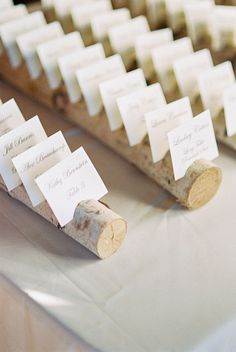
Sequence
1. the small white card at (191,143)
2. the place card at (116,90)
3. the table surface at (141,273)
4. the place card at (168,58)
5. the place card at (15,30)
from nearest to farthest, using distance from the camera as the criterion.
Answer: the table surface at (141,273), the small white card at (191,143), the place card at (116,90), the place card at (168,58), the place card at (15,30)

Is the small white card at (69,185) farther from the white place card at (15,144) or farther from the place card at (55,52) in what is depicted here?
the place card at (55,52)

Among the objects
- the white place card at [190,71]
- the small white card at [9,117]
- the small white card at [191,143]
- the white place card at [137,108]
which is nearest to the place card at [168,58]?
the white place card at [190,71]

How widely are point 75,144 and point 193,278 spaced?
0.53 m

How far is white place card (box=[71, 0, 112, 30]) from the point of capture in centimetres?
164

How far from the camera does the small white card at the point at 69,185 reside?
1.06 metres

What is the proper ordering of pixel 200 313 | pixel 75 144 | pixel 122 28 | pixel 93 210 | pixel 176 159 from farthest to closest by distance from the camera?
pixel 122 28 < pixel 75 144 < pixel 176 159 < pixel 93 210 < pixel 200 313

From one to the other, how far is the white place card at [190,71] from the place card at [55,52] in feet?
0.90

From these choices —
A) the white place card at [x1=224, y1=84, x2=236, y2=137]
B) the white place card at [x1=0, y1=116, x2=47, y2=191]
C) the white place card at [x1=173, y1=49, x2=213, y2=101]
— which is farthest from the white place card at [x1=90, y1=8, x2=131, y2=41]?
the white place card at [x1=0, y1=116, x2=47, y2=191]

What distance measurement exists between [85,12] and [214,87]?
477 millimetres

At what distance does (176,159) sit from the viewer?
46.3 inches

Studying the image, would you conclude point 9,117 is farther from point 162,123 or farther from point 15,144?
point 162,123

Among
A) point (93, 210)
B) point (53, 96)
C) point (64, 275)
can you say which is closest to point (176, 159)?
point (93, 210)

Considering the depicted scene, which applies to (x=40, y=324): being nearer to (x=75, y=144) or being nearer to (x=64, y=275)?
(x=64, y=275)

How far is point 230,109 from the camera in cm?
134
